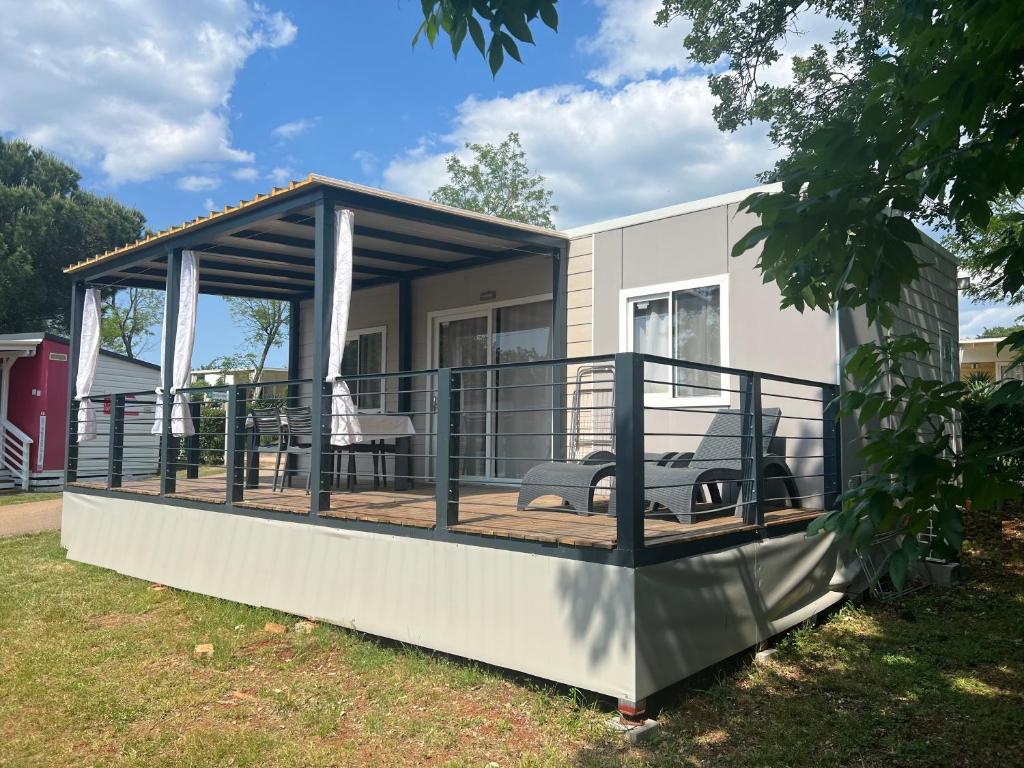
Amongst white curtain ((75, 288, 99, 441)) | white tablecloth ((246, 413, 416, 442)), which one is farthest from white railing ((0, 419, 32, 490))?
white tablecloth ((246, 413, 416, 442))

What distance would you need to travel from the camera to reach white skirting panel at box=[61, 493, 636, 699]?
3.72 m

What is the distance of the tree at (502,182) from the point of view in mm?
33531

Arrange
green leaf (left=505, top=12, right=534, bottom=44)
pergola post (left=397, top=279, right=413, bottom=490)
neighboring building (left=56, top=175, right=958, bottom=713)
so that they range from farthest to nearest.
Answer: pergola post (left=397, top=279, right=413, bottom=490) → neighboring building (left=56, top=175, right=958, bottom=713) → green leaf (left=505, top=12, right=534, bottom=44)

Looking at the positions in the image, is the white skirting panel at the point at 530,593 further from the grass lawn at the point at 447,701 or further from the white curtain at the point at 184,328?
the white curtain at the point at 184,328

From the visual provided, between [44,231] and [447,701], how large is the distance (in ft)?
80.7

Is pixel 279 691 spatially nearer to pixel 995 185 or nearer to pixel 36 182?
pixel 995 185

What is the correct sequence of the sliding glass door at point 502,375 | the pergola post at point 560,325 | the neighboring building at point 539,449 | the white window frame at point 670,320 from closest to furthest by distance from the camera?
the neighboring building at point 539,449 < the white window frame at point 670,320 < the pergola post at point 560,325 < the sliding glass door at point 502,375

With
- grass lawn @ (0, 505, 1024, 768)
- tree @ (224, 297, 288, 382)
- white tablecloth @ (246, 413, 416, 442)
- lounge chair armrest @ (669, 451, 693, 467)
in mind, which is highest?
tree @ (224, 297, 288, 382)

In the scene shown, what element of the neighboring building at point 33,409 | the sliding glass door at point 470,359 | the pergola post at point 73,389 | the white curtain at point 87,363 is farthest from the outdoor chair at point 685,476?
the neighboring building at point 33,409

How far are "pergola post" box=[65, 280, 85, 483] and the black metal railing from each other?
0.14ft

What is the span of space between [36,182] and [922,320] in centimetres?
2706

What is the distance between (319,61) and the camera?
48.8 feet

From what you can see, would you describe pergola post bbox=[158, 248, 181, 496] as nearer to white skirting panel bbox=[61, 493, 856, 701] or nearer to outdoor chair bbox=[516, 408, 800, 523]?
white skirting panel bbox=[61, 493, 856, 701]

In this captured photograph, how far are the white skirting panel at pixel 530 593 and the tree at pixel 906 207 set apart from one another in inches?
65.3
